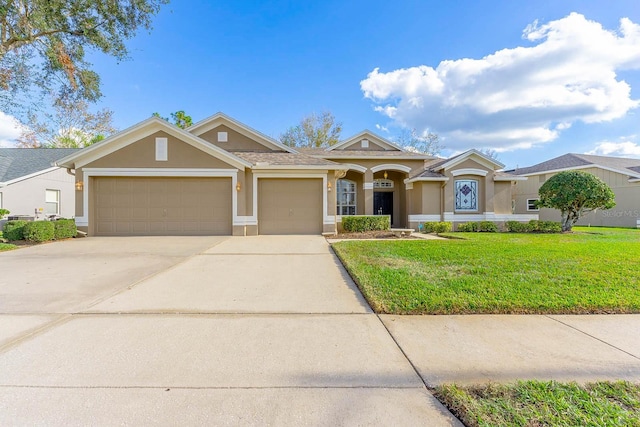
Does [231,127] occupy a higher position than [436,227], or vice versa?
[231,127]

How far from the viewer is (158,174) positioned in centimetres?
1150

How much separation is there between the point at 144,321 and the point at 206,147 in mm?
9296

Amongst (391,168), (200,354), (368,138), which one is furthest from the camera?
(368,138)

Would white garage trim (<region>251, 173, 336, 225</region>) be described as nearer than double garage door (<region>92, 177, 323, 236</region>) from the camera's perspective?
No

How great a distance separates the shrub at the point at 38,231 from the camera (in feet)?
31.3

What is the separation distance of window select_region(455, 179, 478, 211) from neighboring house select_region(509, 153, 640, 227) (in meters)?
7.88

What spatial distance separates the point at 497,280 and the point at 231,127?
1353cm

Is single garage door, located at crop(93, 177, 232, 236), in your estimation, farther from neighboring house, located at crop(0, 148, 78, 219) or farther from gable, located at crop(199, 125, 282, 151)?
neighboring house, located at crop(0, 148, 78, 219)

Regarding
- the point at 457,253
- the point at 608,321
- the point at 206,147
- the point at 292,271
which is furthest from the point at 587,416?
the point at 206,147

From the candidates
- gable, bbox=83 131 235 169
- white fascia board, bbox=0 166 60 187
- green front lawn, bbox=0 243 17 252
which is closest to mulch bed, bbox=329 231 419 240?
gable, bbox=83 131 235 169

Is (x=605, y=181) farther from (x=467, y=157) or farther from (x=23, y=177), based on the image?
Result: (x=23, y=177)

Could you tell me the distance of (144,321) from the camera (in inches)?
140

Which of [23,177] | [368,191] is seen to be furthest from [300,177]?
[23,177]

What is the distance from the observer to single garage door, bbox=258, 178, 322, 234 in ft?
40.5
